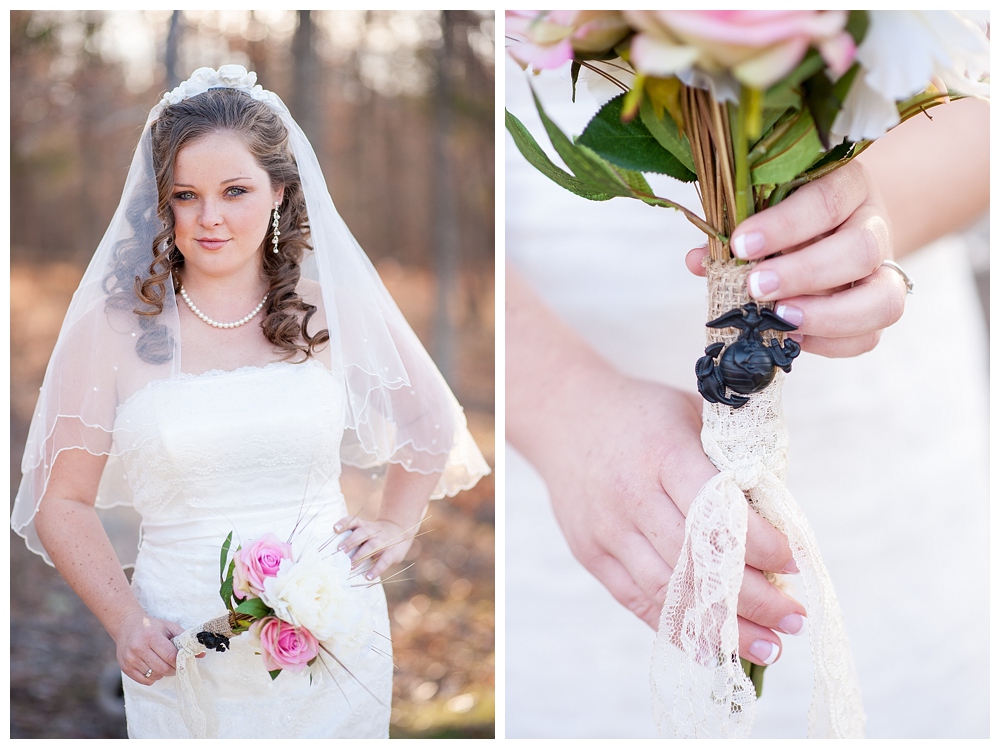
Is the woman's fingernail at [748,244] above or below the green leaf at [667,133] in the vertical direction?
below

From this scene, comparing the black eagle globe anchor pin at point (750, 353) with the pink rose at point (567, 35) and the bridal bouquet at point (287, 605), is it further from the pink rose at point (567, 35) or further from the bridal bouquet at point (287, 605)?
the bridal bouquet at point (287, 605)

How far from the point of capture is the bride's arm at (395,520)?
5.03 feet

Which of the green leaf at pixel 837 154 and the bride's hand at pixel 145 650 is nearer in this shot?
the green leaf at pixel 837 154

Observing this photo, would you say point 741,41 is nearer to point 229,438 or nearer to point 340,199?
point 229,438

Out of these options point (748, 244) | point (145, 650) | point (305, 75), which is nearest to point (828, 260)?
point (748, 244)

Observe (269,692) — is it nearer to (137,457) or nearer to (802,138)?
(137,457)

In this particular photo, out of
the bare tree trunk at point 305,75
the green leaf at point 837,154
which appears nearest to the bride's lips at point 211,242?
the green leaf at point 837,154

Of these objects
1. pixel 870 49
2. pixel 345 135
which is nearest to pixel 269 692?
pixel 870 49

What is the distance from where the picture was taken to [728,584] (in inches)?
37.9

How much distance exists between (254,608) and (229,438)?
1.18 feet

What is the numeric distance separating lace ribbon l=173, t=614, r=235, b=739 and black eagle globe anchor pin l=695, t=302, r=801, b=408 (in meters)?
0.89

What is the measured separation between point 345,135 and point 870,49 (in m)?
6.50

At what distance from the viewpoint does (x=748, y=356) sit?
3.04 ft

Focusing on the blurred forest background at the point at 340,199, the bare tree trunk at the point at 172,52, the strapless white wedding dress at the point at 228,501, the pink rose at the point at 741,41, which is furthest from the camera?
the blurred forest background at the point at 340,199
